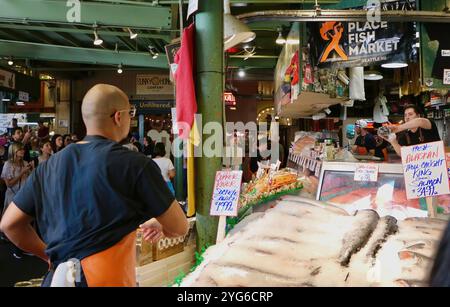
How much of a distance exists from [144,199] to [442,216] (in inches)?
93.3

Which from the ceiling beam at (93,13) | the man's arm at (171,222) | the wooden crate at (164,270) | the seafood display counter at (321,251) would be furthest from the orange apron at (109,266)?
the ceiling beam at (93,13)

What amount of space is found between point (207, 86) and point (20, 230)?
2.17 metres

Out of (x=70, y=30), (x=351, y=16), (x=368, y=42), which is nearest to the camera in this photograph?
(x=351, y=16)

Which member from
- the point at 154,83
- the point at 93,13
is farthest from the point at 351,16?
the point at 154,83

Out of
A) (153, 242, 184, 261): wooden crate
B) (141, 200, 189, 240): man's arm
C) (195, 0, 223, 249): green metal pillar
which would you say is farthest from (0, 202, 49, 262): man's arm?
(195, 0, 223, 249): green metal pillar

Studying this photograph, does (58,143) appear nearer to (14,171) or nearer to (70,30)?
(14,171)

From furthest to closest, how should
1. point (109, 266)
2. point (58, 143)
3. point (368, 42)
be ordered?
point (58, 143)
point (368, 42)
point (109, 266)

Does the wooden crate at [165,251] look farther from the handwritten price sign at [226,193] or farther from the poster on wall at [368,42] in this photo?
the poster on wall at [368,42]

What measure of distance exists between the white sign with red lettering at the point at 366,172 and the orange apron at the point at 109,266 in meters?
2.24

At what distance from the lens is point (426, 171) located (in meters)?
2.92

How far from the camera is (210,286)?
2162 mm

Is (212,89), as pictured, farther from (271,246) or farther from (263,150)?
(263,150)

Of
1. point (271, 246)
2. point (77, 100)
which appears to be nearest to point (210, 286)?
point (271, 246)

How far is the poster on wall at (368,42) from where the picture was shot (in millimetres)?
5379
